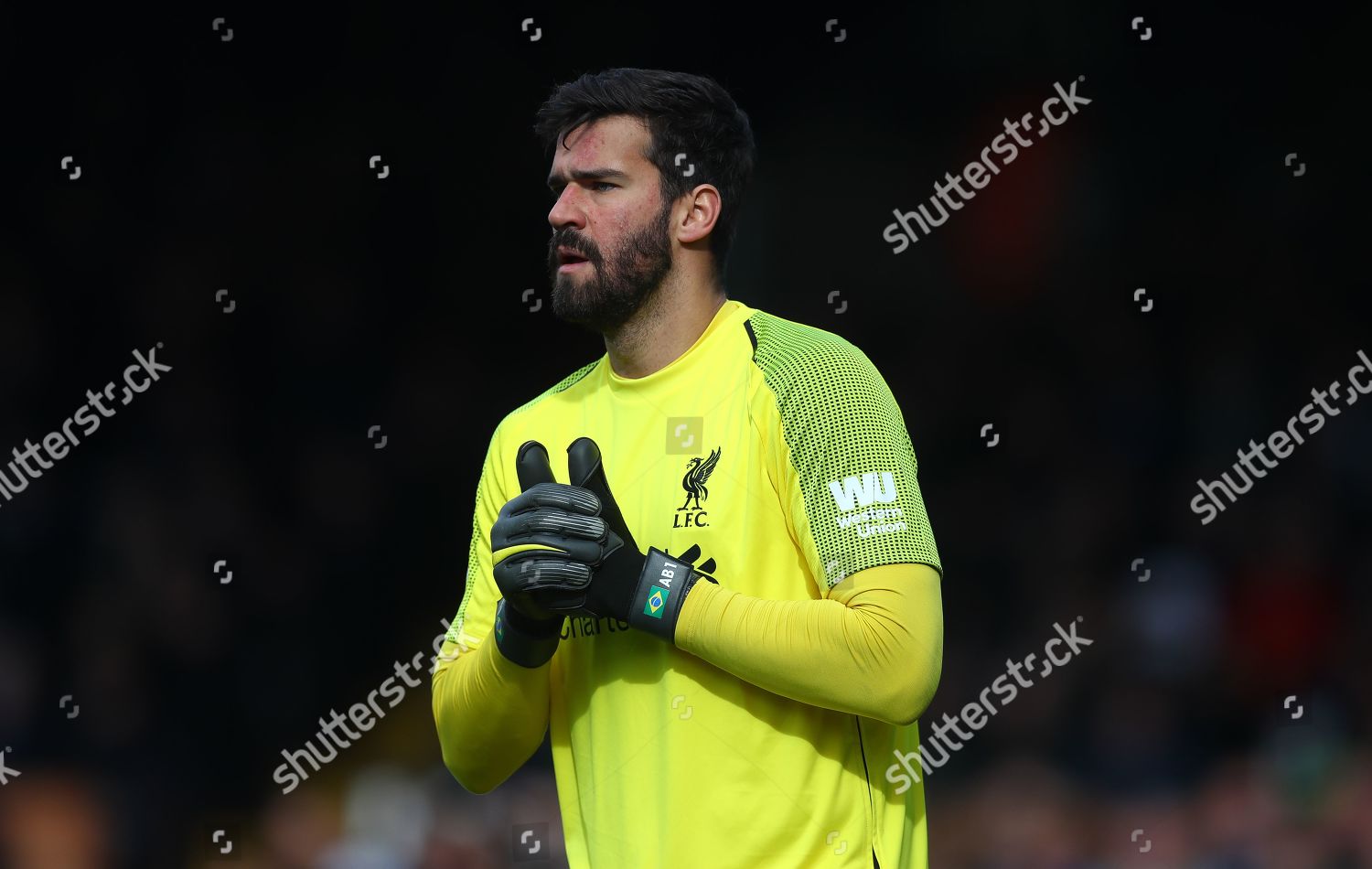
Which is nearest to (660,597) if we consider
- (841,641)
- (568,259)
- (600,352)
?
(841,641)

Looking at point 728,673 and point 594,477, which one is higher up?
point 594,477

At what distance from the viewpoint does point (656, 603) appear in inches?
94.4


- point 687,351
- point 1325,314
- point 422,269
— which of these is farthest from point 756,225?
point 687,351

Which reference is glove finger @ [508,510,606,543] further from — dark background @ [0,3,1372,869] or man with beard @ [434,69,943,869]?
dark background @ [0,3,1372,869]

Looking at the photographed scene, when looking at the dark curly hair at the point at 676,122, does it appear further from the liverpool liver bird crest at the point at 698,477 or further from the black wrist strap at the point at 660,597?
the black wrist strap at the point at 660,597

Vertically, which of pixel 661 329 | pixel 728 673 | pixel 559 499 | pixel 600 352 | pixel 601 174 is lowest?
pixel 728 673

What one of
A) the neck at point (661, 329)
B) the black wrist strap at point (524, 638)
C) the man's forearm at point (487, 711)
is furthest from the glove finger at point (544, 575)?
the neck at point (661, 329)

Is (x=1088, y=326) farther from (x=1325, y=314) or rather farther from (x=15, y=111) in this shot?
(x=15, y=111)

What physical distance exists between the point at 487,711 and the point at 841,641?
69 cm

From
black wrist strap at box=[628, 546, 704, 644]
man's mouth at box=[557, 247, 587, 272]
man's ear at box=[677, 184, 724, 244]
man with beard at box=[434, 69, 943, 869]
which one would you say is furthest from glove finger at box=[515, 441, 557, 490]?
man's ear at box=[677, 184, 724, 244]

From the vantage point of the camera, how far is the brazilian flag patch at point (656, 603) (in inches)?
94.3

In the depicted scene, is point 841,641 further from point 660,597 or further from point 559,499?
point 559,499

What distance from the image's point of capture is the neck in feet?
9.18

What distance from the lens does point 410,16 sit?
22.6 ft
